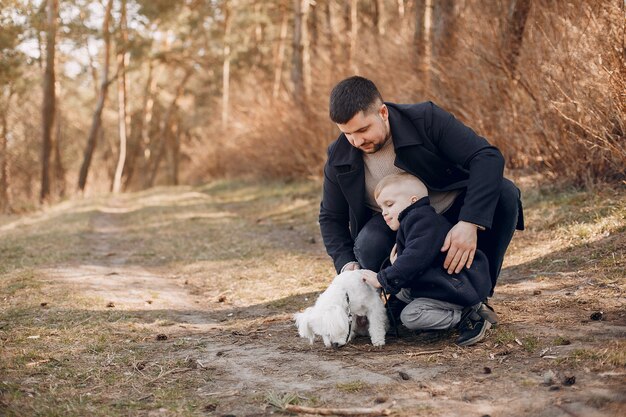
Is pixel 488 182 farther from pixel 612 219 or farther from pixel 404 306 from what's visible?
pixel 612 219

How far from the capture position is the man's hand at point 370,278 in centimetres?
393

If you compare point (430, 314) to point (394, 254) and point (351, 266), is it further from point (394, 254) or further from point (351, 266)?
point (351, 266)

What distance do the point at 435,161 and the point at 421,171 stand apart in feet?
0.37

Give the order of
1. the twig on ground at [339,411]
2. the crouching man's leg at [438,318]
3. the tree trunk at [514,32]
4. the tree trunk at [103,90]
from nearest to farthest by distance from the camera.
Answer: the twig on ground at [339,411], the crouching man's leg at [438,318], the tree trunk at [514,32], the tree trunk at [103,90]

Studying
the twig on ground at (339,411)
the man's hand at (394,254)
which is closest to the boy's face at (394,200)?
the man's hand at (394,254)

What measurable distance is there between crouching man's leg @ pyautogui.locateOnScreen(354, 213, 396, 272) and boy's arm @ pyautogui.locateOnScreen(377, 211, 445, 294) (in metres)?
0.39

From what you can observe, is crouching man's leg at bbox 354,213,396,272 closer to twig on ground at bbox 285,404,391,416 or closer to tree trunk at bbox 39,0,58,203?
twig on ground at bbox 285,404,391,416

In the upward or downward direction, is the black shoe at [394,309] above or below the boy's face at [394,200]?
below

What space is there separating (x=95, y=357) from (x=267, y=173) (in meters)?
14.9

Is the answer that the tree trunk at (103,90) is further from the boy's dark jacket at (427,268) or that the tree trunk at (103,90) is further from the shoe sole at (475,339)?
the shoe sole at (475,339)

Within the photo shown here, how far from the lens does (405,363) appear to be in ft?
11.7

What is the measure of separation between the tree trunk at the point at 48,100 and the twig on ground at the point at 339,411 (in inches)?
734

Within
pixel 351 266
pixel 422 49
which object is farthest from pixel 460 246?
pixel 422 49

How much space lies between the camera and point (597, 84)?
6.50 meters
